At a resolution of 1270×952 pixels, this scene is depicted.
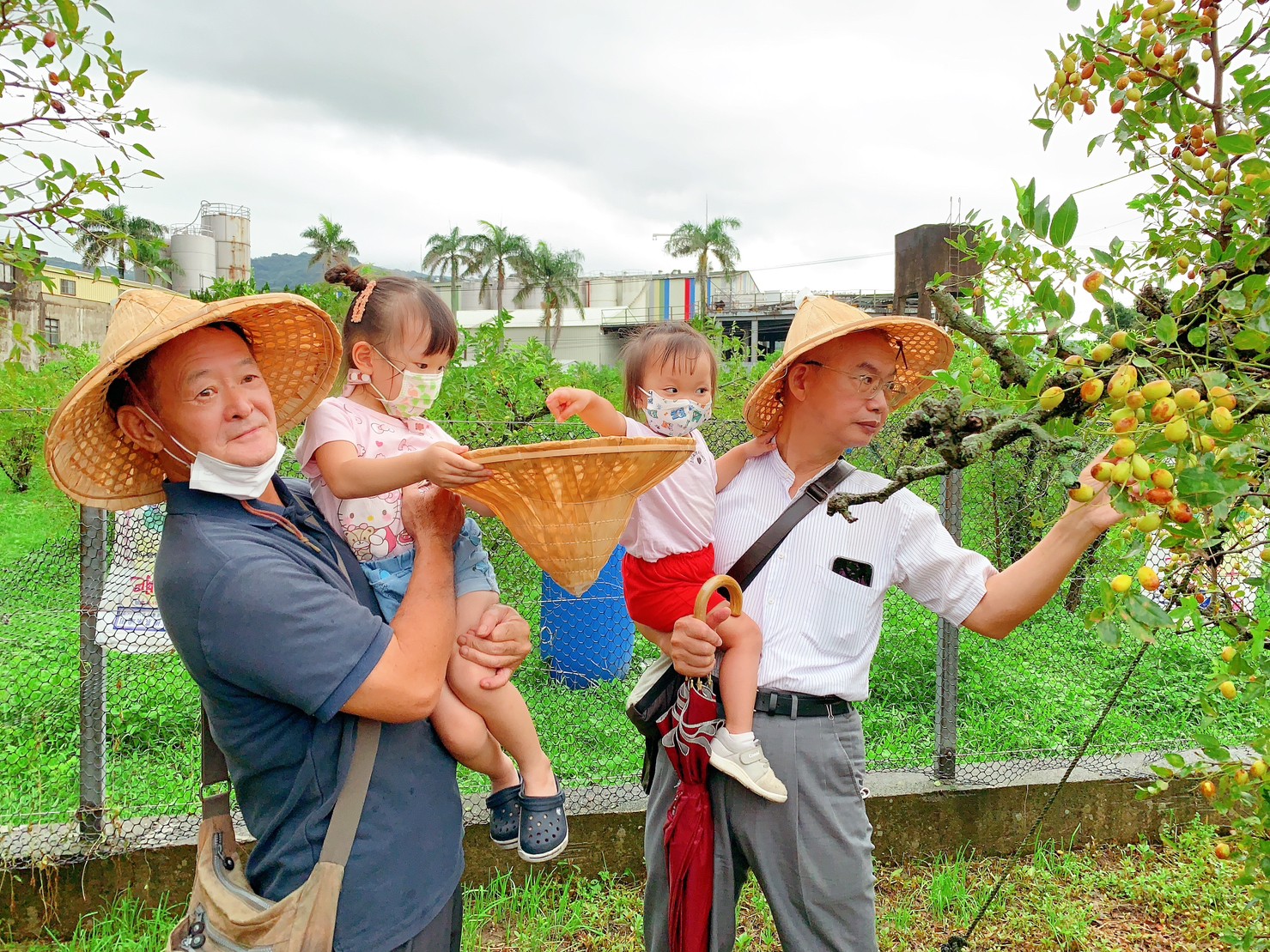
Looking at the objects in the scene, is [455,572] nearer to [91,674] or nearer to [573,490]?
[573,490]

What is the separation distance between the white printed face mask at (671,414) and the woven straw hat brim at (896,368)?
0.15 meters

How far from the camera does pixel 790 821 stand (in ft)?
6.41

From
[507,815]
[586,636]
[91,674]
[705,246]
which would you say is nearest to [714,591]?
[507,815]

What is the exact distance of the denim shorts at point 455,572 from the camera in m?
1.72

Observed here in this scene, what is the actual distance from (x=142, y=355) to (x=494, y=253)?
203 ft

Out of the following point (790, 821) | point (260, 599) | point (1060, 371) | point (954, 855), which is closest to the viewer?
point (1060, 371)

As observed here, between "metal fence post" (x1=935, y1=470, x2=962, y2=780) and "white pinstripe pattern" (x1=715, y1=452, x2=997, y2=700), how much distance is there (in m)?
1.46

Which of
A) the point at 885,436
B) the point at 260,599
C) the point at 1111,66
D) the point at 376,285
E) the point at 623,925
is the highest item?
the point at 1111,66

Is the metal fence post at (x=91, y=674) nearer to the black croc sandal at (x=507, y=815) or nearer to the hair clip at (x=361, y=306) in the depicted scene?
the hair clip at (x=361, y=306)

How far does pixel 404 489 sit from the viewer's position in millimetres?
1731

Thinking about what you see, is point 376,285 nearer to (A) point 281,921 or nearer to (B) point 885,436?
(A) point 281,921

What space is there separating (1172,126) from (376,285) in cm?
165

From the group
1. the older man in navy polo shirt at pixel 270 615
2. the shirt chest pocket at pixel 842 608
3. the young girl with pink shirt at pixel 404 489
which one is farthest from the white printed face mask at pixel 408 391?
the shirt chest pocket at pixel 842 608

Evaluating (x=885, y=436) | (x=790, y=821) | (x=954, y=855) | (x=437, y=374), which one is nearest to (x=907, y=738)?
(x=954, y=855)
